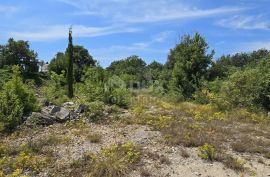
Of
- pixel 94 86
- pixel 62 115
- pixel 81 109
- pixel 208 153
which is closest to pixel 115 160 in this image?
pixel 208 153

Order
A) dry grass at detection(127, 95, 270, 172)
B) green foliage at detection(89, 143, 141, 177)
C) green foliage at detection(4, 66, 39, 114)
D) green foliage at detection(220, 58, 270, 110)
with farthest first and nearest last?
green foliage at detection(220, 58, 270, 110) < green foliage at detection(4, 66, 39, 114) < dry grass at detection(127, 95, 270, 172) < green foliage at detection(89, 143, 141, 177)

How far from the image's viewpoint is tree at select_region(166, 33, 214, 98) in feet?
64.9

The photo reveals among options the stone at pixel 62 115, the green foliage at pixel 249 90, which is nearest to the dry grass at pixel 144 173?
the stone at pixel 62 115

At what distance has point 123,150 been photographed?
772 cm

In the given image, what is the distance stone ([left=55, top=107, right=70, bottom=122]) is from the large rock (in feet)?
0.73

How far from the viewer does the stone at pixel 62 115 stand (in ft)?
37.1

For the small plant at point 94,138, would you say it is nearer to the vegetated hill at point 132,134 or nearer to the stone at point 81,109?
the vegetated hill at point 132,134

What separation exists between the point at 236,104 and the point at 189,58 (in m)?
5.41

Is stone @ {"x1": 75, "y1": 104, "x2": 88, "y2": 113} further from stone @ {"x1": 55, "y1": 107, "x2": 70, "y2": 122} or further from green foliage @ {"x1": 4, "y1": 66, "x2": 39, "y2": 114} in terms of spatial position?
green foliage @ {"x1": 4, "y1": 66, "x2": 39, "y2": 114}

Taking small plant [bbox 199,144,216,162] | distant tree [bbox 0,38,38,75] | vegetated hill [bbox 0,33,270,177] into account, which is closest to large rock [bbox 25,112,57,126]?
vegetated hill [bbox 0,33,270,177]

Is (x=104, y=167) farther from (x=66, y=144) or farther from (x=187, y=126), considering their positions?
(x=187, y=126)

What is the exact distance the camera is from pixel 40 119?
10.7 m

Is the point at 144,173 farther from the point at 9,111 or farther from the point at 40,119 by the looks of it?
the point at 9,111

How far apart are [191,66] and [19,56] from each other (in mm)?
29452
